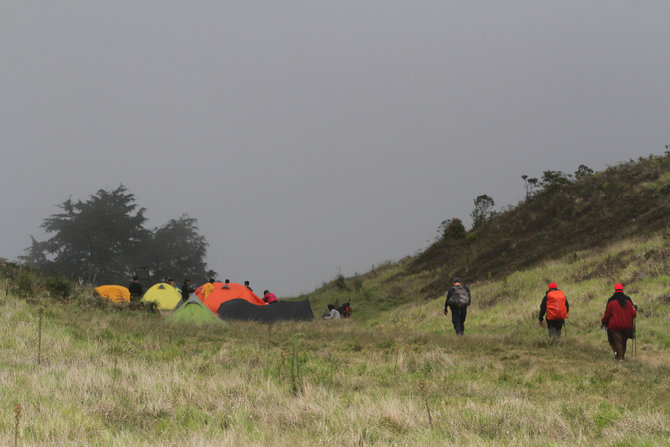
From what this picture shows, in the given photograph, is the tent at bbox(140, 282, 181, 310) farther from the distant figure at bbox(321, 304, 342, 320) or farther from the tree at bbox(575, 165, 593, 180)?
the tree at bbox(575, 165, 593, 180)

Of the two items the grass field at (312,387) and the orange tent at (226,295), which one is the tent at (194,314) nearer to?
the grass field at (312,387)

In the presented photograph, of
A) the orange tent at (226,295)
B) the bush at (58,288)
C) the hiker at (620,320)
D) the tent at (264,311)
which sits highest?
the bush at (58,288)

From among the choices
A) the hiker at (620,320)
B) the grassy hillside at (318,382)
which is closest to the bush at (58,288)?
the grassy hillside at (318,382)

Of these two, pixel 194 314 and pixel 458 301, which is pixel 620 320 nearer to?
pixel 458 301

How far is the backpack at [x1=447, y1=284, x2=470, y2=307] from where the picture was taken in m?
15.0

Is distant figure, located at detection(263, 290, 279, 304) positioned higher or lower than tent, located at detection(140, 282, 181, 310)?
lower

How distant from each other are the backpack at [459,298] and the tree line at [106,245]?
4447 centimetres

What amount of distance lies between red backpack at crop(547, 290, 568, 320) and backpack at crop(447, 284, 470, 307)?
2238 mm

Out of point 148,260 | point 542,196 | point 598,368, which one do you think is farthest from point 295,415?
point 148,260

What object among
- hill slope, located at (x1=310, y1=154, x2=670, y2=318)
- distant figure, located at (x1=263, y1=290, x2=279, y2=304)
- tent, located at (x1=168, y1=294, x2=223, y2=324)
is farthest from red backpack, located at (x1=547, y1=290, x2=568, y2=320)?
distant figure, located at (x1=263, y1=290, x2=279, y2=304)

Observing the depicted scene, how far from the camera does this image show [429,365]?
29.7 feet

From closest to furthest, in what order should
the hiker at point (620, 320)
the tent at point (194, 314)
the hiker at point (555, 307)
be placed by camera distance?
the hiker at point (620, 320) < the hiker at point (555, 307) < the tent at point (194, 314)

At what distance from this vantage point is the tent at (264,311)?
72.3 ft

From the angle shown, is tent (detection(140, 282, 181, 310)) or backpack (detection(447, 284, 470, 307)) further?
tent (detection(140, 282, 181, 310))
